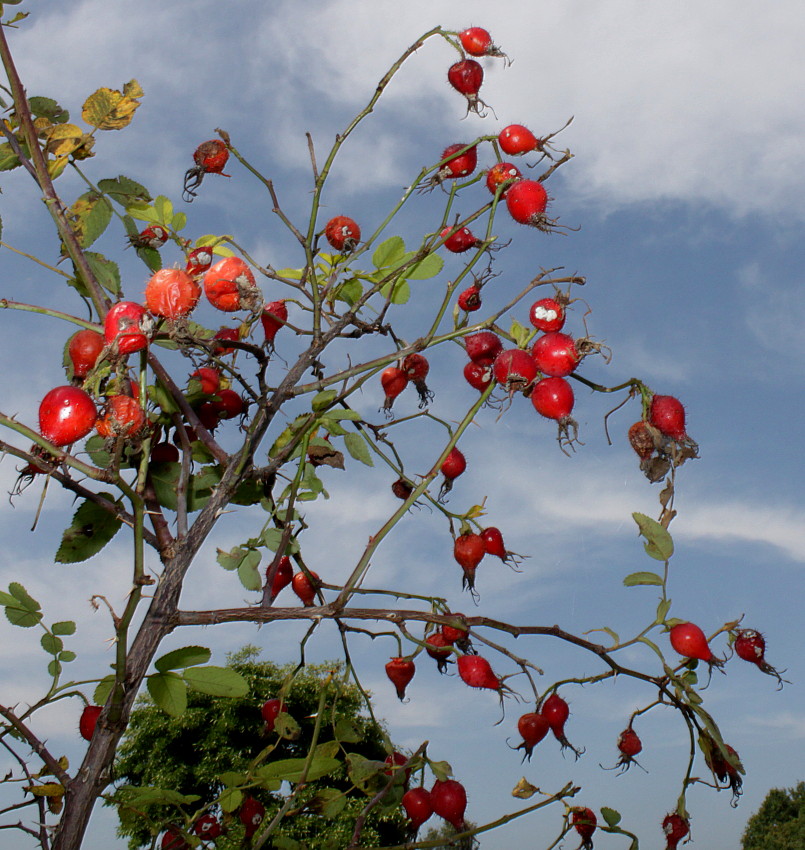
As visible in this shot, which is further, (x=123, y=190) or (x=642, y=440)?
(x=123, y=190)

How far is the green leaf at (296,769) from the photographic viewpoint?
1.28 m

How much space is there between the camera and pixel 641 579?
4.67 feet

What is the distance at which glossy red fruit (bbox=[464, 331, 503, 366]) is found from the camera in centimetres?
146

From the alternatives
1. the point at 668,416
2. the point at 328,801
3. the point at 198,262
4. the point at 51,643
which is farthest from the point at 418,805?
the point at 198,262

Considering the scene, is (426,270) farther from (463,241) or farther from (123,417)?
(123,417)

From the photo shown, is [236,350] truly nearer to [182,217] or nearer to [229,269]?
[229,269]

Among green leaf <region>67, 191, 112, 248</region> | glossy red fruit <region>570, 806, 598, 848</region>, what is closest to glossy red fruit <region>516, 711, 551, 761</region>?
glossy red fruit <region>570, 806, 598, 848</region>

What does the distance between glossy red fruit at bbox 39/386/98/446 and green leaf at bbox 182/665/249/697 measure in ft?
1.25

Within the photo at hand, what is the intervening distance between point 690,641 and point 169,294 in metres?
1.07

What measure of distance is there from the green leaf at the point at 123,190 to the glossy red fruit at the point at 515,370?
2.53 feet

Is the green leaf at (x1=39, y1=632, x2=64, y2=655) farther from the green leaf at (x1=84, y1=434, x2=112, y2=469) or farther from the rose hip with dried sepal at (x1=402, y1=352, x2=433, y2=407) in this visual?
the rose hip with dried sepal at (x1=402, y1=352, x2=433, y2=407)

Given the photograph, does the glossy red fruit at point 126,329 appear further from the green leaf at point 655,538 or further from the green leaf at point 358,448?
the green leaf at point 655,538

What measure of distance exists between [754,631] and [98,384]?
4.37 feet

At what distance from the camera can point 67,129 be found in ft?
4.71
